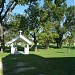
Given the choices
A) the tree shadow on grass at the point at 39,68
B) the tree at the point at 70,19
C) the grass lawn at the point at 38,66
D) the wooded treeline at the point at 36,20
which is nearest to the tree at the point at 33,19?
the wooded treeline at the point at 36,20

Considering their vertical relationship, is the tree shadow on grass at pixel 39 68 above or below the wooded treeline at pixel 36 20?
below

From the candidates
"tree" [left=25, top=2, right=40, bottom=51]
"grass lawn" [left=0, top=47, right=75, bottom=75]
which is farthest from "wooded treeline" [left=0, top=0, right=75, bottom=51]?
"grass lawn" [left=0, top=47, right=75, bottom=75]

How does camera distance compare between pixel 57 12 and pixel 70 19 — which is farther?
pixel 70 19

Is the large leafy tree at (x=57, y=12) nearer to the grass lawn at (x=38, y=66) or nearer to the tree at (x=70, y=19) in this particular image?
the tree at (x=70, y=19)

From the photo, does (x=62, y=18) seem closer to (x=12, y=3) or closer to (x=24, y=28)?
(x=24, y=28)

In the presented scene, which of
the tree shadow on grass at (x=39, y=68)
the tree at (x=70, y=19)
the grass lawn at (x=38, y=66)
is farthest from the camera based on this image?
the tree at (x=70, y=19)

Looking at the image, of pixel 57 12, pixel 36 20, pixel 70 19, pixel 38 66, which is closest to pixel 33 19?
pixel 36 20

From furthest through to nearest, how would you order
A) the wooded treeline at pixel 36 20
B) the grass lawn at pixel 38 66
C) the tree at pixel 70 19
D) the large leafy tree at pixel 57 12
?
the tree at pixel 70 19
the large leafy tree at pixel 57 12
the wooded treeline at pixel 36 20
the grass lawn at pixel 38 66

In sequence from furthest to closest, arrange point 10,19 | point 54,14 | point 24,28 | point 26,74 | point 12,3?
point 54,14 → point 24,28 → point 10,19 → point 12,3 → point 26,74

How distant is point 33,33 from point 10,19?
757 centimetres

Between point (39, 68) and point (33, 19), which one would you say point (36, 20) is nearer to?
point (33, 19)

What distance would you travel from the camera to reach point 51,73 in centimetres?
1285

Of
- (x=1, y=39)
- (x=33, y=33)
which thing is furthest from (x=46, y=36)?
(x=1, y=39)

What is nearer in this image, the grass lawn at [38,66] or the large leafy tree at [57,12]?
the grass lawn at [38,66]
